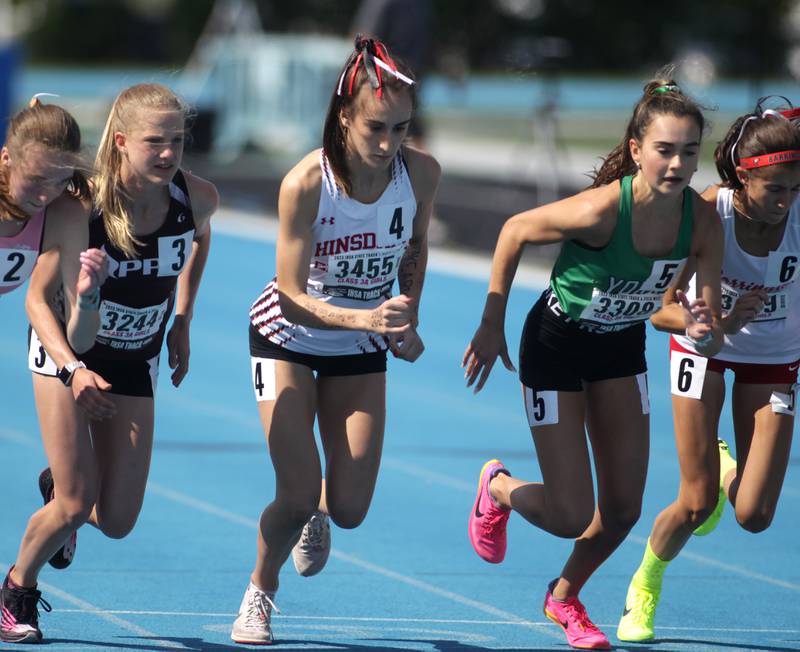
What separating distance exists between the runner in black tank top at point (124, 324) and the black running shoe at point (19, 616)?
0.05 meters

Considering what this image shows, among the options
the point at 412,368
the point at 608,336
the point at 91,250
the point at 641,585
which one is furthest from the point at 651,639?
the point at 412,368

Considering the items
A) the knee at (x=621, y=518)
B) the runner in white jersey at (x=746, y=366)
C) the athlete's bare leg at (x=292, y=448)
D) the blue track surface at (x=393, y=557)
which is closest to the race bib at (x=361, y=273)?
the athlete's bare leg at (x=292, y=448)

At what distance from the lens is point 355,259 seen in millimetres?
5180

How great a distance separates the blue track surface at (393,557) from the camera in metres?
5.61

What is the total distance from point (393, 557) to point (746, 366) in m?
2.01

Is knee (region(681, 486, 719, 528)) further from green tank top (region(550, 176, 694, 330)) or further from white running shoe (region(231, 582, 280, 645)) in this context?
white running shoe (region(231, 582, 280, 645))

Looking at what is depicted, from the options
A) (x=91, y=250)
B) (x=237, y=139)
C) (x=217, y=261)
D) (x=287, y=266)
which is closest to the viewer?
(x=91, y=250)

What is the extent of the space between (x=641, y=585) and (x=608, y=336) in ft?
3.30

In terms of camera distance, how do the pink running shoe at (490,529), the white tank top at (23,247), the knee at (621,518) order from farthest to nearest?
the pink running shoe at (490,529)
the knee at (621,518)
the white tank top at (23,247)

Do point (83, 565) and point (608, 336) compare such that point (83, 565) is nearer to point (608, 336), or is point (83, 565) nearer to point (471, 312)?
point (608, 336)

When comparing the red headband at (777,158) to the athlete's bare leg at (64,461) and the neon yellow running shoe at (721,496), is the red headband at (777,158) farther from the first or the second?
the athlete's bare leg at (64,461)

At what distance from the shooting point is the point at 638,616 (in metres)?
5.57

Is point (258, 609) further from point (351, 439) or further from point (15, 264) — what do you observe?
point (15, 264)

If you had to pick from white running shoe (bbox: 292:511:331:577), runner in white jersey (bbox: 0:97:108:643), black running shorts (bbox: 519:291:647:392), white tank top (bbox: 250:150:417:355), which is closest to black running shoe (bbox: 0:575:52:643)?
runner in white jersey (bbox: 0:97:108:643)
